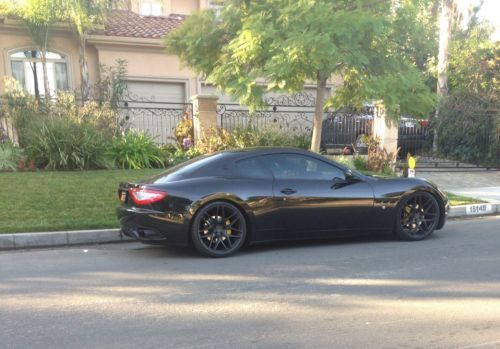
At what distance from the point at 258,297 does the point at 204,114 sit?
969 cm

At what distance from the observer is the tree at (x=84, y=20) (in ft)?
45.7

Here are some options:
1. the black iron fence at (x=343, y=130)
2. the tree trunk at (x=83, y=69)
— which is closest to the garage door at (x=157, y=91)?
the tree trunk at (x=83, y=69)

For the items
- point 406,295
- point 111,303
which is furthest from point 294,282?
point 111,303

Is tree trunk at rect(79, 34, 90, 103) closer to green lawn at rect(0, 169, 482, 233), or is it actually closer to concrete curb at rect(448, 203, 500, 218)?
green lawn at rect(0, 169, 482, 233)

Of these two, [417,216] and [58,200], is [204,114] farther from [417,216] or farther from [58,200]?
[417,216]

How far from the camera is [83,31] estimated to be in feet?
51.7

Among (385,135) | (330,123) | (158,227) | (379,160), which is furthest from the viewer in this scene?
(330,123)

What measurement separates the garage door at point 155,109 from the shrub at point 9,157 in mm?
3503

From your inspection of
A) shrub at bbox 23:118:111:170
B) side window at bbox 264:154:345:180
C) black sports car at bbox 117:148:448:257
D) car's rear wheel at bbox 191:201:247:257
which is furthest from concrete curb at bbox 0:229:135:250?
shrub at bbox 23:118:111:170

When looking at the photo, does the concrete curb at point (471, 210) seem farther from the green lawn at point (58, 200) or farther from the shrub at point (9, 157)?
the shrub at point (9, 157)

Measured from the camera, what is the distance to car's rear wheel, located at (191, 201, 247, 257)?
19.5 feet

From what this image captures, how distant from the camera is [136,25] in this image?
60.4 feet

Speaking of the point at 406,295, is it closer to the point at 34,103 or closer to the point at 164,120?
the point at 34,103

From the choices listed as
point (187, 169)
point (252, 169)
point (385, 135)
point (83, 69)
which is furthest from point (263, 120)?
point (187, 169)
